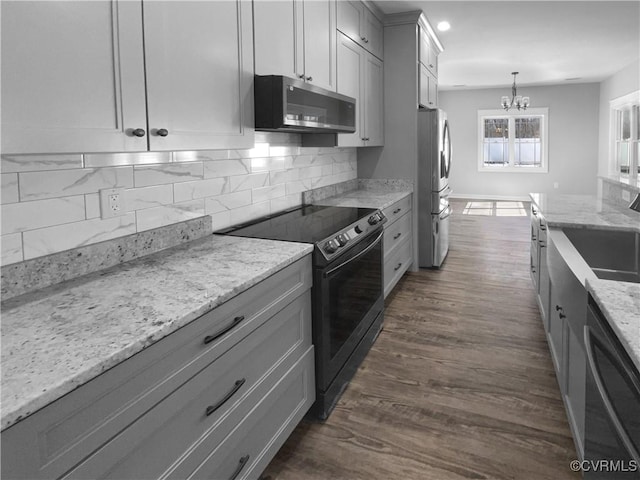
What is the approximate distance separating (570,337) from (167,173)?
1.86 meters

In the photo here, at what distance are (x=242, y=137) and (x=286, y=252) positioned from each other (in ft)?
1.87

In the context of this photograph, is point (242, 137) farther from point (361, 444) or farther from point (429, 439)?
point (429, 439)

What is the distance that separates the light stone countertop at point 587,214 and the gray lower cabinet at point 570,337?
29 centimetres

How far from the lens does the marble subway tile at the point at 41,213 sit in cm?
146

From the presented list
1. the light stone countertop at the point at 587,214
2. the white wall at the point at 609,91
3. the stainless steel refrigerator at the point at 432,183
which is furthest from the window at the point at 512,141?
the light stone countertop at the point at 587,214

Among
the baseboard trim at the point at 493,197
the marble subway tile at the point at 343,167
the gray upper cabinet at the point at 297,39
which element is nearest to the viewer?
the gray upper cabinet at the point at 297,39

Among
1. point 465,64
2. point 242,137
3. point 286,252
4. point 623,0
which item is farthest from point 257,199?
point 465,64

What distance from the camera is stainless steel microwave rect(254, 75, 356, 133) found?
2.22 meters

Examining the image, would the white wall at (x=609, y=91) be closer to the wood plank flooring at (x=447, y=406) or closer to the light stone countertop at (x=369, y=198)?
the light stone countertop at (x=369, y=198)

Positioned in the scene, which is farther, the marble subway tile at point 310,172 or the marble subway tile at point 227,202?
the marble subway tile at point 310,172

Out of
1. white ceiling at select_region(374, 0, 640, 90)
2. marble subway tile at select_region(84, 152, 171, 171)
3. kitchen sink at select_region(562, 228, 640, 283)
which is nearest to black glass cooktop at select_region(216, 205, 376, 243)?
marble subway tile at select_region(84, 152, 171, 171)

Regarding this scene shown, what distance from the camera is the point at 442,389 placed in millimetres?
2586

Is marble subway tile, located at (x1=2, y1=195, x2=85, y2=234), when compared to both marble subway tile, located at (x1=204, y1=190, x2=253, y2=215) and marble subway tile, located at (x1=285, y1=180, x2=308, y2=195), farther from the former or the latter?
marble subway tile, located at (x1=285, y1=180, x2=308, y2=195)

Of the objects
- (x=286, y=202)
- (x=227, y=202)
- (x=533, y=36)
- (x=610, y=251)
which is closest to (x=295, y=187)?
(x=286, y=202)
